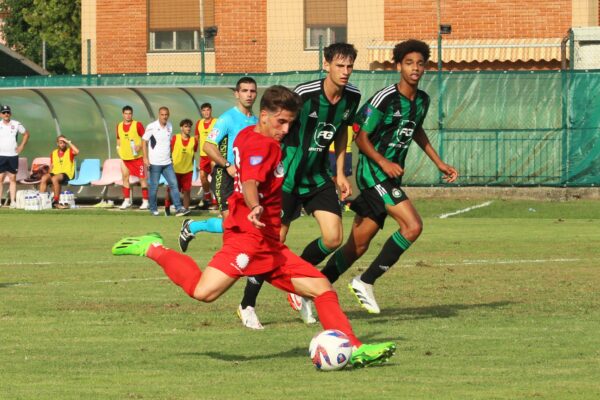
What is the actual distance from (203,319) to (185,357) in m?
2.18

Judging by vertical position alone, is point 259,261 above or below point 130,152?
below

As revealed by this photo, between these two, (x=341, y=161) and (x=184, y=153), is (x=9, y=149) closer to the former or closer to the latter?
(x=184, y=153)

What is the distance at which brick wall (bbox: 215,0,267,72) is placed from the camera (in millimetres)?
41781

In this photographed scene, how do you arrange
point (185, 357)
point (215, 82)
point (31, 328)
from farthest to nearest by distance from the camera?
point (215, 82) < point (31, 328) < point (185, 357)

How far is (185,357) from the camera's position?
9.23m

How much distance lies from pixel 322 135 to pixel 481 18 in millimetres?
28973

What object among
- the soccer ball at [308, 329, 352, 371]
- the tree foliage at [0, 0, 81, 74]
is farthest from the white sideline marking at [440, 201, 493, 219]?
the tree foliage at [0, 0, 81, 74]

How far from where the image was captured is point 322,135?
11320 mm

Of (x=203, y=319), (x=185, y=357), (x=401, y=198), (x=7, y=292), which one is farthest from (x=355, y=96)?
(x=7, y=292)

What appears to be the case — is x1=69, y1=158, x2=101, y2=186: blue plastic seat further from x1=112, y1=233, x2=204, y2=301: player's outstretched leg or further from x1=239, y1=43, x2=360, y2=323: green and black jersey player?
x1=112, y1=233, x2=204, y2=301: player's outstretched leg

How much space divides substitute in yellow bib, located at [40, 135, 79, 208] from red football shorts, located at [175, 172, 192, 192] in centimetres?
237

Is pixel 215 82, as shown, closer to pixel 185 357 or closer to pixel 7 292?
pixel 7 292

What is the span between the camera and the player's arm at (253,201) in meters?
8.41

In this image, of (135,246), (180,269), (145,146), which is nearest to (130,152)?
(145,146)
